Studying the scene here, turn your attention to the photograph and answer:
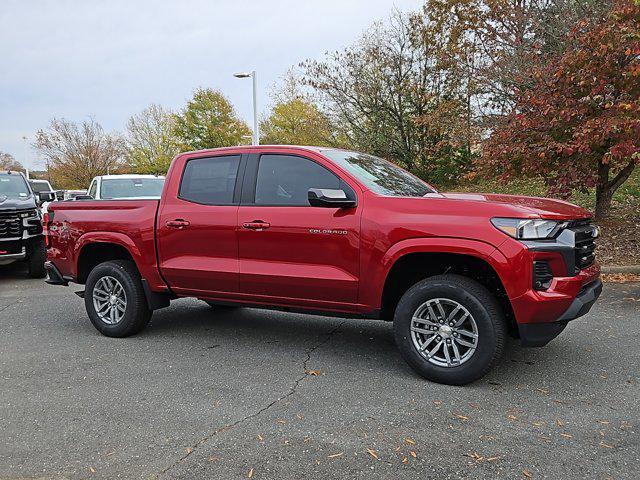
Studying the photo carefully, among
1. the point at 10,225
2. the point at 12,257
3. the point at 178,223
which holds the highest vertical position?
the point at 178,223

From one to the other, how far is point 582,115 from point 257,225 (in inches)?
255

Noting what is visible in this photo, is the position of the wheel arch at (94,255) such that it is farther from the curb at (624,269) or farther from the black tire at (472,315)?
the curb at (624,269)

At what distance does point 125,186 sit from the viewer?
11.6 meters

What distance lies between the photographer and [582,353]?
4746 millimetres

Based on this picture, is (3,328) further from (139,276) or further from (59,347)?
(139,276)

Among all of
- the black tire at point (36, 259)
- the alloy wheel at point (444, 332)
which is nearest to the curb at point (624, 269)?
the alloy wheel at point (444, 332)

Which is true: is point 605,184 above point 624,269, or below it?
above

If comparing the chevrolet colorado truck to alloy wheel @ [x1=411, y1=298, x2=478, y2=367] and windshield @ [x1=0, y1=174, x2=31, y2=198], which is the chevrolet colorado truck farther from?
alloy wheel @ [x1=411, y1=298, x2=478, y2=367]

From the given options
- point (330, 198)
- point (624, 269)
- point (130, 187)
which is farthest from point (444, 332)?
point (130, 187)

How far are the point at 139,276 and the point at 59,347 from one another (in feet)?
3.33

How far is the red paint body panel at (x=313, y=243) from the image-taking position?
380 centimetres

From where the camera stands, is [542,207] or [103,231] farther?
[103,231]

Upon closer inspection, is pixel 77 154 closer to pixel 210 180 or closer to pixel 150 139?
pixel 150 139

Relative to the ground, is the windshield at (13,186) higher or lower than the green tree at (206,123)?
lower
